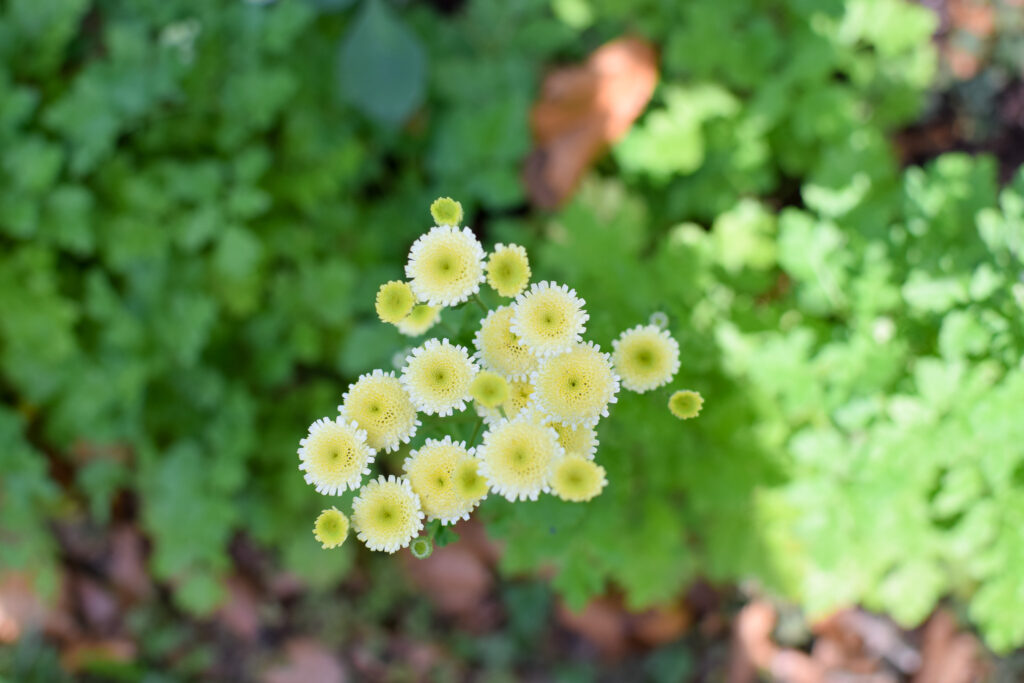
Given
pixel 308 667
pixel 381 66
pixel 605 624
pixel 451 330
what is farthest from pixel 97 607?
pixel 451 330

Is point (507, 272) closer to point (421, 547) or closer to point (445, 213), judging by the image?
point (445, 213)

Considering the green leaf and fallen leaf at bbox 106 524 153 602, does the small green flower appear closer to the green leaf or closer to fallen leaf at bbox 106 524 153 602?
the green leaf

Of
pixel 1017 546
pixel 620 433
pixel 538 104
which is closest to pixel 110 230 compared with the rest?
pixel 538 104

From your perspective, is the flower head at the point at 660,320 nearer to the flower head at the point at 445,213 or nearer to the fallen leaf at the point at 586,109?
the flower head at the point at 445,213

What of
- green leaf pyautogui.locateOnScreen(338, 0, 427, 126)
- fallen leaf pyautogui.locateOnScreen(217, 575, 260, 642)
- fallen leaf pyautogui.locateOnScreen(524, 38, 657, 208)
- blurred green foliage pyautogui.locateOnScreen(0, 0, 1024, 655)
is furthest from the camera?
fallen leaf pyautogui.locateOnScreen(217, 575, 260, 642)

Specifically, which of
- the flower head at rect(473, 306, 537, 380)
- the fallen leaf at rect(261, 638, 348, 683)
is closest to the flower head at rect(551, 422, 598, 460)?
the flower head at rect(473, 306, 537, 380)

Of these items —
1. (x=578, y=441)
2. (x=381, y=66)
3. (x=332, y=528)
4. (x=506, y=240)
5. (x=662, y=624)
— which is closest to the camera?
(x=332, y=528)
